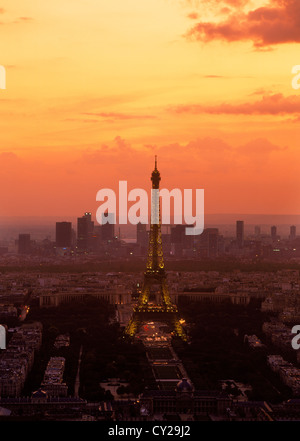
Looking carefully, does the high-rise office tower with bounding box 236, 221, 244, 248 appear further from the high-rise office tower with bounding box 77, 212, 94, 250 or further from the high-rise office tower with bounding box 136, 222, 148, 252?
the high-rise office tower with bounding box 77, 212, 94, 250

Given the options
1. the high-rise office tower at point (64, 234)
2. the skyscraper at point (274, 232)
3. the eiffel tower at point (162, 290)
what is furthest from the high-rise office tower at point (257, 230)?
the eiffel tower at point (162, 290)

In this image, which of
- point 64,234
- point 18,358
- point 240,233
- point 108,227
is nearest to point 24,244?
point 64,234

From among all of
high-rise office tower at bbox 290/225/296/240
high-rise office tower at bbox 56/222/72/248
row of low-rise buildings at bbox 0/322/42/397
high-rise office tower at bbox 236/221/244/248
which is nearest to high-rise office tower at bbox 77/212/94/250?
high-rise office tower at bbox 56/222/72/248

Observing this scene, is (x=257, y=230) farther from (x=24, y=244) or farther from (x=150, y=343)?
(x=150, y=343)

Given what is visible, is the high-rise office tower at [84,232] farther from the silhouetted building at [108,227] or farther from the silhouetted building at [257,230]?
the silhouetted building at [257,230]

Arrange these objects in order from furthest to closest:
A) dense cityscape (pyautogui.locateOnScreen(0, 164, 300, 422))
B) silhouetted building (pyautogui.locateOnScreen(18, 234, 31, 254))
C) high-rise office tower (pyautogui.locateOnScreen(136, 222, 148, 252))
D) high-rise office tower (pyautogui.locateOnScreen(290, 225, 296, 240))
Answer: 1. high-rise office tower (pyautogui.locateOnScreen(290, 225, 296, 240))
2. silhouetted building (pyautogui.locateOnScreen(18, 234, 31, 254))
3. high-rise office tower (pyautogui.locateOnScreen(136, 222, 148, 252))
4. dense cityscape (pyautogui.locateOnScreen(0, 164, 300, 422))
